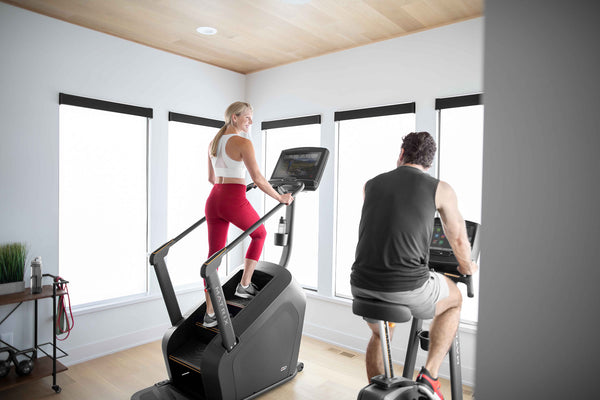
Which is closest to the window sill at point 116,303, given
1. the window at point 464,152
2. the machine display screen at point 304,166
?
the machine display screen at point 304,166

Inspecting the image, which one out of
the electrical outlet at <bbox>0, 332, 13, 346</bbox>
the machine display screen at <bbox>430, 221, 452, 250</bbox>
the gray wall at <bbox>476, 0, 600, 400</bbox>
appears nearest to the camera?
the gray wall at <bbox>476, 0, 600, 400</bbox>

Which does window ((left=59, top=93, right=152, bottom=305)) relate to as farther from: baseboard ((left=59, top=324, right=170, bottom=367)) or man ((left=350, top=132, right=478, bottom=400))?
man ((left=350, top=132, right=478, bottom=400))

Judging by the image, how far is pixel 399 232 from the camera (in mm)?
1825

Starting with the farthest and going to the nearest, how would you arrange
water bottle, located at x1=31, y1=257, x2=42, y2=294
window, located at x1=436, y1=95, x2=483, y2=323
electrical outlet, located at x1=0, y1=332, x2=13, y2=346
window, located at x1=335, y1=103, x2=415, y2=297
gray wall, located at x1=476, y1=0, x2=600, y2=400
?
window, located at x1=335, y1=103, x2=415, y2=297 → window, located at x1=436, y1=95, x2=483, y2=323 → electrical outlet, located at x1=0, y1=332, x2=13, y2=346 → water bottle, located at x1=31, y1=257, x2=42, y2=294 → gray wall, located at x1=476, y1=0, x2=600, y2=400

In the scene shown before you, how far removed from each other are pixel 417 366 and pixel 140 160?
10.0ft

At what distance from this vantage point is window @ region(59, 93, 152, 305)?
338 centimetres

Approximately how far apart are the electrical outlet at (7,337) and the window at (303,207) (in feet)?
7.88

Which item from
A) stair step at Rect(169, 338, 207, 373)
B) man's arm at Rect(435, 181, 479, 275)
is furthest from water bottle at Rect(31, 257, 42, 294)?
man's arm at Rect(435, 181, 479, 275)

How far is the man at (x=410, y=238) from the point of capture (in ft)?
6.02

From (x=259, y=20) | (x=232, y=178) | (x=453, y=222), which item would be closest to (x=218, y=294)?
(x=232, y=178)

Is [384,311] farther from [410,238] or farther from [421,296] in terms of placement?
[410,238]

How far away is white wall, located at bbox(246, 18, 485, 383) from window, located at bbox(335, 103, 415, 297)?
7 cm

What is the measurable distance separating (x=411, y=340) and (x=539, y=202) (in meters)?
1.90

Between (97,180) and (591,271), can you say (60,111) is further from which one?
(591,271)
